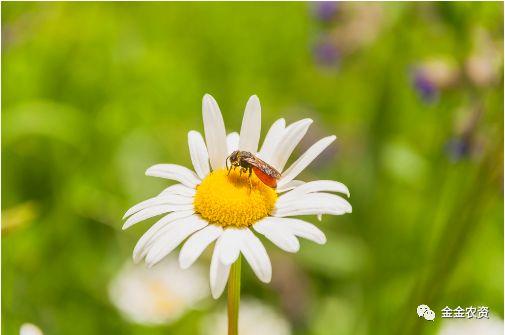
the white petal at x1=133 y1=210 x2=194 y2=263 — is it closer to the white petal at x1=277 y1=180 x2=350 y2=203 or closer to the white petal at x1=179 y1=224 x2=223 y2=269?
the white petal at x1=179 y1=224 x2=223 y2=269

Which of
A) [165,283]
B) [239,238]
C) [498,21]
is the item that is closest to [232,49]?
[165,283]

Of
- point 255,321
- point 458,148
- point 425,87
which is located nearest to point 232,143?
point 458,148

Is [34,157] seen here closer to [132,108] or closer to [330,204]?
[132,108]

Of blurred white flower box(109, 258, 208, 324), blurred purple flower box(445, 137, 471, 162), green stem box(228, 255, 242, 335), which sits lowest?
green stem box(228, 255, 242, 335)

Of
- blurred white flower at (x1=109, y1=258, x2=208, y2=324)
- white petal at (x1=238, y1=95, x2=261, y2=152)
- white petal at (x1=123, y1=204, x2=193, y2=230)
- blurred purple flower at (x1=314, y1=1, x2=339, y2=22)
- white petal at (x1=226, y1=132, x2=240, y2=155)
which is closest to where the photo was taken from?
white petal at (x1=123, y1=204, x2=193, y2=230)

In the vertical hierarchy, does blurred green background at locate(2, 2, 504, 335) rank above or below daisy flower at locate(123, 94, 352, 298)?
above

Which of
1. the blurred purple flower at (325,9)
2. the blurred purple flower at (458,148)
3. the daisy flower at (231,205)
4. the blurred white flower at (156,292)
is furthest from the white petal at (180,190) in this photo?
the blurred purple flower at (325,9)

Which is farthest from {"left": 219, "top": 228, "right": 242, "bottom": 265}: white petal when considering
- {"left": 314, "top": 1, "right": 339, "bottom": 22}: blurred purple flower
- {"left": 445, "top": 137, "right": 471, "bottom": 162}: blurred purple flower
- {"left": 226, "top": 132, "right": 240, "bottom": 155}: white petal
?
{"left": 314, "top": 1, "right": 339, "bottom": 22}: blurred purple flower
